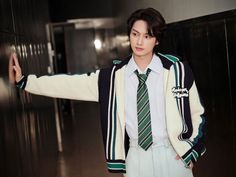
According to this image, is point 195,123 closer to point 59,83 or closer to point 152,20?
point 152,20

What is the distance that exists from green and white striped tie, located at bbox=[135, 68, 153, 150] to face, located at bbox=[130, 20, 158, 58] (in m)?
0.16

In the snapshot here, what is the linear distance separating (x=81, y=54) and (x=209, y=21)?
1107 cm

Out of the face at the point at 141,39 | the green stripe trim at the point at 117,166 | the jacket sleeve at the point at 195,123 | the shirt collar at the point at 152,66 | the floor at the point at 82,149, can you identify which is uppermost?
the face at the point at 141,39

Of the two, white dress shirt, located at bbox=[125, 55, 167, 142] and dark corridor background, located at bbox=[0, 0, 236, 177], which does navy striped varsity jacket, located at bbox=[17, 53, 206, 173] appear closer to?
white dress shirt, located at bbox=[125, 55, 167, 142]

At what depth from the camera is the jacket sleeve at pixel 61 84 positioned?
240cm

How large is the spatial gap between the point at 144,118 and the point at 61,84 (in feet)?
1.77

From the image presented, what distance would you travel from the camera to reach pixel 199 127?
2475 millimetres

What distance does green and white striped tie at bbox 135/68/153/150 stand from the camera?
225 centimetres

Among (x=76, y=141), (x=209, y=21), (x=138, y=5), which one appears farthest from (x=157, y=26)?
(x=76, y=141)

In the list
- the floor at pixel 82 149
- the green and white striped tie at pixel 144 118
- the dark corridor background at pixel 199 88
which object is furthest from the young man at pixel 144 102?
the floor at pixel 82 149

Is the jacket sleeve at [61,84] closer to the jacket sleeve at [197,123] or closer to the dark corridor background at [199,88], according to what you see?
the dark corridor background at [199,88]

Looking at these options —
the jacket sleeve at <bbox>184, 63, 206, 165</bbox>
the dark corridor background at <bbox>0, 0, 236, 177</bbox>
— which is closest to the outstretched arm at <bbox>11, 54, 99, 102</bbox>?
the dark corridor background at <bbox>0, 0, 236, 177</bbox>

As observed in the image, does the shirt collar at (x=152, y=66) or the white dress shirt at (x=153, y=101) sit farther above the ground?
the shirt collar at (x=152, y=66)

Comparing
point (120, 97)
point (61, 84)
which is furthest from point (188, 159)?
point (61, 84)
